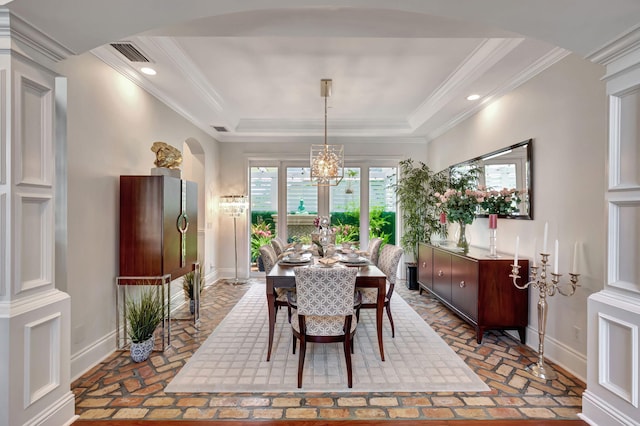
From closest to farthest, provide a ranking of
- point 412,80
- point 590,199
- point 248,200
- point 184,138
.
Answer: point 590,199
point 412,80
point 184,138
point 248,200

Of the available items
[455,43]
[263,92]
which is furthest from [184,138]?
[455,43]

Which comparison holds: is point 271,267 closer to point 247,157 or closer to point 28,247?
point 28,247

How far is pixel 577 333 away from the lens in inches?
94.3

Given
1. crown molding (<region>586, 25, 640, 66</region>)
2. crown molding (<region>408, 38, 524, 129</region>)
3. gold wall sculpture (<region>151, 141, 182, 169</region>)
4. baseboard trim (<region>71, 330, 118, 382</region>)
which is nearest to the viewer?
crown molding (<region>586, 25, 640, 66</region>)

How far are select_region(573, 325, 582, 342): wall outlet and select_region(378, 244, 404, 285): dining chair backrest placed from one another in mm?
1493

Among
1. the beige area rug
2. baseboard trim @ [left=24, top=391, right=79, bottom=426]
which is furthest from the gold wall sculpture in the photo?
baseboard trim @ [left=24, top=391, right=79, bottom=426]

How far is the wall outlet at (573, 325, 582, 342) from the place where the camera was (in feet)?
7.78

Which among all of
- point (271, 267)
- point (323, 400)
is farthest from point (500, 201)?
point (323, 400)

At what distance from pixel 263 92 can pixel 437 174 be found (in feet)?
10.4

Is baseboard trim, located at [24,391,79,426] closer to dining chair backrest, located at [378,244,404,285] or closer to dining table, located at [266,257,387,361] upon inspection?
dining table, located at [266,257,387,361]

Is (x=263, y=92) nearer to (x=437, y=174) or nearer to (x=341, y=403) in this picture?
(x=437, y=174)

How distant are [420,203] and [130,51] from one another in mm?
4497

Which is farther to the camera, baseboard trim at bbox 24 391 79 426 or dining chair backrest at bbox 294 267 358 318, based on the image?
dining chair backrest at bbox 294 267 358 318

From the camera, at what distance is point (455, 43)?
9.03ft
